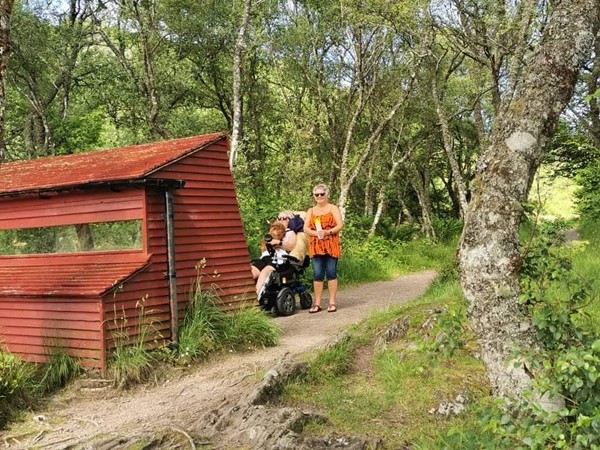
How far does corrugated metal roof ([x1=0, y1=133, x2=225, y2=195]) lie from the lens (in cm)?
784

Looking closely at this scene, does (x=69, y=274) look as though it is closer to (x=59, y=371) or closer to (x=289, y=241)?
(x=59, y=371)

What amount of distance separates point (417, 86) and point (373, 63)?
4881 millimetres

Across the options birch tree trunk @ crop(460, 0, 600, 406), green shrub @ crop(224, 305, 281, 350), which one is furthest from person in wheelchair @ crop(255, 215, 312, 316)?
birch tree trunk @ crop(460, 0, 600, 406)

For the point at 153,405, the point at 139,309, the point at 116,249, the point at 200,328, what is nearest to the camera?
the point at 153,405

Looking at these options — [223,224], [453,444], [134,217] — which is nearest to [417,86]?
[223,224]

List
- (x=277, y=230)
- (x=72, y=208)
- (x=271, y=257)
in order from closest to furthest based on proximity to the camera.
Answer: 1. (x=72, y=208)
2. (x=271, y=257)
3. (x=277, y=230)

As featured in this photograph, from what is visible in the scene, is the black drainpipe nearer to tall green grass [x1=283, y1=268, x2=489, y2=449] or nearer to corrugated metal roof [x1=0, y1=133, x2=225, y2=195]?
corrugated metal roof [x1=0, y1=133, x2=225, y2=195]

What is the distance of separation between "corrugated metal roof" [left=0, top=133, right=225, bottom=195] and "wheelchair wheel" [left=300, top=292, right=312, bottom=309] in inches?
131

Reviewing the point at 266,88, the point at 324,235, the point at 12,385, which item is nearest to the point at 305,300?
the point at 324,235

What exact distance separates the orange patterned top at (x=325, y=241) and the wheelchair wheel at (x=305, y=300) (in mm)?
1157

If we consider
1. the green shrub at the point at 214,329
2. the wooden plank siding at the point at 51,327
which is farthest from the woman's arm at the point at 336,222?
the wooden plank siding at the point at 51,327

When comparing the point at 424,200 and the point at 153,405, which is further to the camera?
the point at 424,200

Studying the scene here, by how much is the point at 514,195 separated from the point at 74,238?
6.69 meters

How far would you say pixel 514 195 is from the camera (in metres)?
3.35
